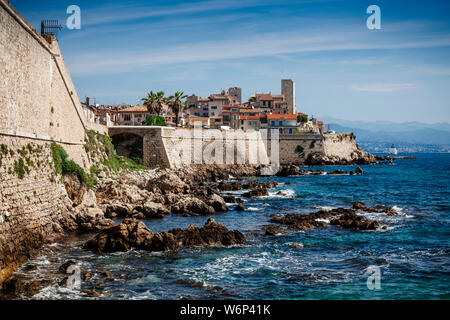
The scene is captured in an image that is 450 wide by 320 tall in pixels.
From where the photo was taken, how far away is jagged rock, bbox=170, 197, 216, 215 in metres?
30.8

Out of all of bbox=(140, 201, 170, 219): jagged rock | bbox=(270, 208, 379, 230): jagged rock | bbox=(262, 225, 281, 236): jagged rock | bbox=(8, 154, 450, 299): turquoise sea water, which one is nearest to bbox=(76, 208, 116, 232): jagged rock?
bbox=(8, 154, 450, 299): turquoise sea water

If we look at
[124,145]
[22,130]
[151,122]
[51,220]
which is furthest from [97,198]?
[151,122]

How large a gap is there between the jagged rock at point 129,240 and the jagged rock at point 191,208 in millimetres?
9835

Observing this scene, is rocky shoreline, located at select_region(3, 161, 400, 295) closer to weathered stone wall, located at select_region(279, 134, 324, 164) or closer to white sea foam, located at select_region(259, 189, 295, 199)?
white sea foam, located at select_region(259, 189, 295, 199)

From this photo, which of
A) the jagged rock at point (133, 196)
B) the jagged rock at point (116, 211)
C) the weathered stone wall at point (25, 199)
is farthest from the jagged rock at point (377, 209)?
the weathered stone wall at point (25, 199)

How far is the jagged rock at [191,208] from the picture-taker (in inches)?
1212

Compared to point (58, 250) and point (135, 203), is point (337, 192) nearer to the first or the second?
point (135, 203)

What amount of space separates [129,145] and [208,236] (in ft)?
89.3

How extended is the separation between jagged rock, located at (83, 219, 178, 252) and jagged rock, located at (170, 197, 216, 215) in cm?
983

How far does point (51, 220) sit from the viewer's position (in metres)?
22.0

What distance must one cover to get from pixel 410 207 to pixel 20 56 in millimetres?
31040

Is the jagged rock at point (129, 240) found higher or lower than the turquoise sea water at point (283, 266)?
higher

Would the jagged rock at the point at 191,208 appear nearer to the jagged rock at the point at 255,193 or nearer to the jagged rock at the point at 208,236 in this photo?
the jagged rock at the point at 208,236

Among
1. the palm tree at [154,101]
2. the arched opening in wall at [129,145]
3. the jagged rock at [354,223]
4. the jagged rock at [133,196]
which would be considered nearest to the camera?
the jagged rock at [354,223]
